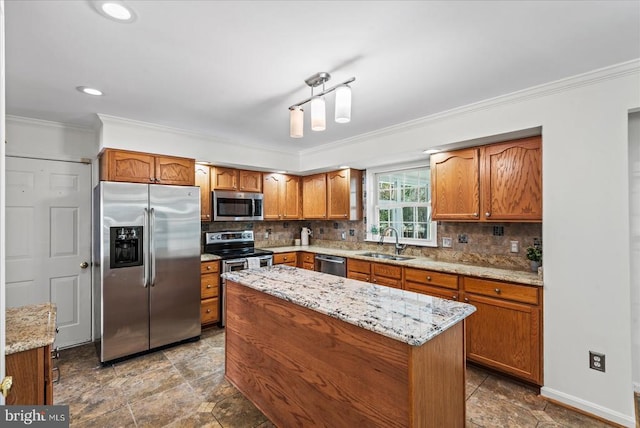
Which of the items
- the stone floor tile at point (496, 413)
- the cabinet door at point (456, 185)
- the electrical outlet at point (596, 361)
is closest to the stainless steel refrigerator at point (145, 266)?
the cabinet door at point (456, 185)

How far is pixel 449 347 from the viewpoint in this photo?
152cm

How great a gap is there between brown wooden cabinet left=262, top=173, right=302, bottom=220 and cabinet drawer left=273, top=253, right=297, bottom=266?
61 cm

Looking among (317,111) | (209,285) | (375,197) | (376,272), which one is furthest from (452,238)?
(209,285)

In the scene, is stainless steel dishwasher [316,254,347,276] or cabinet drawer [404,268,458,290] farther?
stainless steel dishwasher [316,254,347,276]

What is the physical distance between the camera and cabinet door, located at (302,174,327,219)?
4.76 metres

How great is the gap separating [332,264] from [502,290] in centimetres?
213

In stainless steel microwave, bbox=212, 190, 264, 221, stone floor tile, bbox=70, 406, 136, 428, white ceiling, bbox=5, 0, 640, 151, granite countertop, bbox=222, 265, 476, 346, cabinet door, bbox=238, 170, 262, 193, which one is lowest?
stone floor tile, bbox=70, 406, 136, 428

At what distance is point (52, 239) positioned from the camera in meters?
3.31

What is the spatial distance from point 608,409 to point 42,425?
3.23 meters

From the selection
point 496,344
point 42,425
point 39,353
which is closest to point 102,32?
point 39,353

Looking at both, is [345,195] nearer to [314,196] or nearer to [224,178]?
[314,196]

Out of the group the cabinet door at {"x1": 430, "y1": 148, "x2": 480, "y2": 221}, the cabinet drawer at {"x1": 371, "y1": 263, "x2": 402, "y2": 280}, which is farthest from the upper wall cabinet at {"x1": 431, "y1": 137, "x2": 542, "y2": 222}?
the cabinet drawer at {"x1": 371, "y1": 263, "x2": 402, "y2": 280}

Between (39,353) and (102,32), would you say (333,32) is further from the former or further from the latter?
(39,353)

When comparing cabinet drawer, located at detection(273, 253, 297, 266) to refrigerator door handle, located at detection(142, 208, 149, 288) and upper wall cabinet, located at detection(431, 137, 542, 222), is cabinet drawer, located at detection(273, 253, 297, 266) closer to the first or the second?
refrigerator door handle, located at detection(142, 208, 149, 288)
